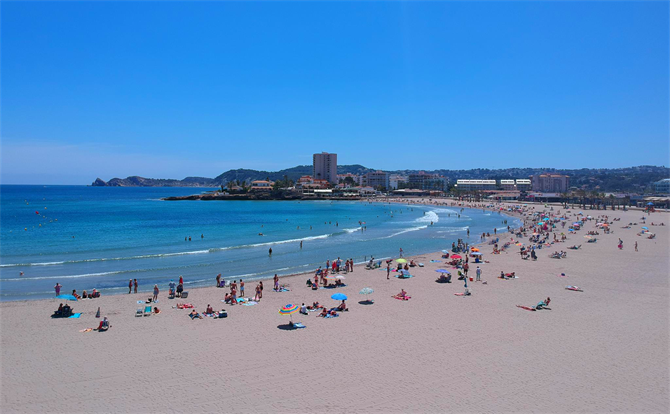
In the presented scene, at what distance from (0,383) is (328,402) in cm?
699

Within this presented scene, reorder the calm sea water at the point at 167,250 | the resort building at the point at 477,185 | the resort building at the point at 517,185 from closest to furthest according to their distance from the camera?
the calm sea water at the point at 167,250
the resort building at the point at 477,185
the resort building at the point at 517,185

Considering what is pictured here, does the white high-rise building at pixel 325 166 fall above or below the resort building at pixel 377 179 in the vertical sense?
above

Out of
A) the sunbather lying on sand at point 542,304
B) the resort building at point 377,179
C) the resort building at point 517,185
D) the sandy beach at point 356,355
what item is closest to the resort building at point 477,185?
the resort building at point 517,185

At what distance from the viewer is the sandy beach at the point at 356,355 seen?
8.26m

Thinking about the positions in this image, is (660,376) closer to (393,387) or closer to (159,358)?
(393,387)

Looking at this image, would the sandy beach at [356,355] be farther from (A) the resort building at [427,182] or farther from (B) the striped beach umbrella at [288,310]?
(A) the resort building at [427,182]

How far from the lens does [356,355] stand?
10.6 m

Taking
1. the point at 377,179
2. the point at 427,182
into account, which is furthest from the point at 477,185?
the point at 377,179

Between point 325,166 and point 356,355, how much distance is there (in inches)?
6225

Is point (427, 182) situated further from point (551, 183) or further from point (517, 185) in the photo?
point (551, 183)

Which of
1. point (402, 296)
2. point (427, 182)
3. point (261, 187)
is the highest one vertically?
point (427, 182)

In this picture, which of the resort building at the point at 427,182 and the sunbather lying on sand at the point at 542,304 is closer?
the sunbather lying on sand at the point at 542,304

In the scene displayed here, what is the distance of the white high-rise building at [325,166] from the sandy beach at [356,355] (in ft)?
493

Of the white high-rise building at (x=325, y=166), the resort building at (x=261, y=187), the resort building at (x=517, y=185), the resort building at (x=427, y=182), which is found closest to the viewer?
the resort building at (x=261, y=187)
